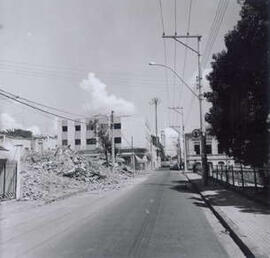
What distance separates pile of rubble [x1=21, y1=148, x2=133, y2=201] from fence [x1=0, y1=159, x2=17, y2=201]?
77 cm

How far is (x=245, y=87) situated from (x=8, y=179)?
1202cm

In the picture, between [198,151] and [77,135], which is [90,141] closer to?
[77,135]

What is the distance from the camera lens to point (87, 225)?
12.0 meters

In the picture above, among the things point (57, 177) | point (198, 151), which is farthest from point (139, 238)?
point (198, 151)

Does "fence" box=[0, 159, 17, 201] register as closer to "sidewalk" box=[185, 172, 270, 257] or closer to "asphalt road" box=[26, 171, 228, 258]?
"asphalt road" box=[26, 171, 228, 258]

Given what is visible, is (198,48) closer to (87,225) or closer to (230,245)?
(87,225)

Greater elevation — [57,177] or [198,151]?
[198,151]

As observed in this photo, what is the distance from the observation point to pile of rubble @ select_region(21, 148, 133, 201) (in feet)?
78.3

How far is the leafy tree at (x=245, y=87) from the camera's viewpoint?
17016mm

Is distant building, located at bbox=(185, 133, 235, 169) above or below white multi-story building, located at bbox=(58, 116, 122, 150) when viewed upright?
below

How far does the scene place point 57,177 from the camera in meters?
31.5

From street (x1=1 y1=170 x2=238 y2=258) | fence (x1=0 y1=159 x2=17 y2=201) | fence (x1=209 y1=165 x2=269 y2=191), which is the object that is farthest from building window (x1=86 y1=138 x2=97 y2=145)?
street (x1=1 y1=170 x2=238 y2=258)

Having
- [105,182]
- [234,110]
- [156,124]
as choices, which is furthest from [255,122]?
[156,124]

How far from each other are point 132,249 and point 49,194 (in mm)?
16019
